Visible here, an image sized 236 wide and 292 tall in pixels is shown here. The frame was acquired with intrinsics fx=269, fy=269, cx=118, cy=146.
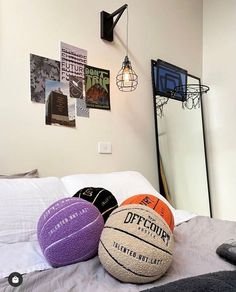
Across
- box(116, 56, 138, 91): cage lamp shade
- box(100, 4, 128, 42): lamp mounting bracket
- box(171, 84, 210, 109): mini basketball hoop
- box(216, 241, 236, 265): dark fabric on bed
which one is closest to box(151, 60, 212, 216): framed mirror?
box(171, 84, 210, 109): mini basketball hoop

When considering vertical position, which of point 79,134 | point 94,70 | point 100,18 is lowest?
point 79,134

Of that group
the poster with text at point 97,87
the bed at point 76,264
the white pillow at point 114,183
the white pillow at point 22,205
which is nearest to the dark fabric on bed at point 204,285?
the bed at point 76,264

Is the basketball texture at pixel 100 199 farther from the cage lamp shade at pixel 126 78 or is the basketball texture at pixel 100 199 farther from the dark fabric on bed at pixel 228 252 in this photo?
the cage lamp shade at pixel 126 78

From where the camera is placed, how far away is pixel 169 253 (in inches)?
32.0

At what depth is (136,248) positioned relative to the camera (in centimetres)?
77

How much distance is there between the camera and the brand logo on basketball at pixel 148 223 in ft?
2.69

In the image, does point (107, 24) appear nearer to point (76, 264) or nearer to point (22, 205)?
point (22, 205)

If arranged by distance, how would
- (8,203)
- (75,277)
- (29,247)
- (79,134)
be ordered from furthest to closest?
(79,134), (8,203), (29,247), (75,277)

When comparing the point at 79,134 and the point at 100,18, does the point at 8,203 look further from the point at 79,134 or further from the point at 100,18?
the point at 100,18

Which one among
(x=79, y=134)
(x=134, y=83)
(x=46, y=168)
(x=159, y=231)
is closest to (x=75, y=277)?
(x=159, y=231)

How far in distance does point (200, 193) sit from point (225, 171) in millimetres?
345

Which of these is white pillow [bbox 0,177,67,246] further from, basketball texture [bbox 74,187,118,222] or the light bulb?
the light bulb

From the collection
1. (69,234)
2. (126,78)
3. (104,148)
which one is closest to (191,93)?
(126,78)

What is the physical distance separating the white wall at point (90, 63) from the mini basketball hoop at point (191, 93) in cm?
23
